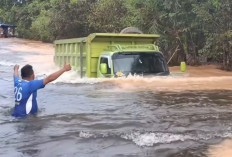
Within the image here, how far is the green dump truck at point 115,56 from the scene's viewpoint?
10969 mm

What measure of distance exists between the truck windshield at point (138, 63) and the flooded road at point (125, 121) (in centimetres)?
24

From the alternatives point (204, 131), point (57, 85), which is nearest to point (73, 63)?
point (57, 85)

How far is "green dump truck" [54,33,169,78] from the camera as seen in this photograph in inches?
432

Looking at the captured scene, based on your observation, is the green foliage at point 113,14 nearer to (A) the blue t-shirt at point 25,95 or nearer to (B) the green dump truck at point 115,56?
(B) the green dump truck at point 115,56

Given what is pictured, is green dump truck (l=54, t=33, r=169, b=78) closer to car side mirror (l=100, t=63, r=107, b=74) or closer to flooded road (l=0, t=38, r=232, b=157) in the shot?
car side mirror (l=100, t=63, r=107, b=74)

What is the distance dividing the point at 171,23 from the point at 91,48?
284 inches

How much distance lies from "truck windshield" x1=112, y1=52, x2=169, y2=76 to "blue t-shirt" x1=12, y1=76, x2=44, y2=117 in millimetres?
4336

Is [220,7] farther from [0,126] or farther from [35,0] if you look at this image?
[35,0]

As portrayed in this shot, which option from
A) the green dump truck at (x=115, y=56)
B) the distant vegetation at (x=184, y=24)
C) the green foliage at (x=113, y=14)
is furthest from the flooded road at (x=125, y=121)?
the green foliage at (x=113, y=14)


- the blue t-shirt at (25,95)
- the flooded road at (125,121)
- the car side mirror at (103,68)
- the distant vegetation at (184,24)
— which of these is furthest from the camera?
the distant vegetation at (184,24)

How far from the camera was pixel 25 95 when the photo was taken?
6.51m

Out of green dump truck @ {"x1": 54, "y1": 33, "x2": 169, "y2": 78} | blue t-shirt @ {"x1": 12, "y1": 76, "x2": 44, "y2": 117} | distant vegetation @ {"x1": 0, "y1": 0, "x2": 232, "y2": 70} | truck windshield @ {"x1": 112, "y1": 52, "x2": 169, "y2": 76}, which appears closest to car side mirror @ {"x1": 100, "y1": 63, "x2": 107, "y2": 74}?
green dump truck @ {"x1": 54, "y1": 33, "x2": 169, "y2": 78}

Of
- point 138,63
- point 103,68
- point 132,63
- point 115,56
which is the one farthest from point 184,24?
point 103,68

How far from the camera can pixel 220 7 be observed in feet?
53.2
